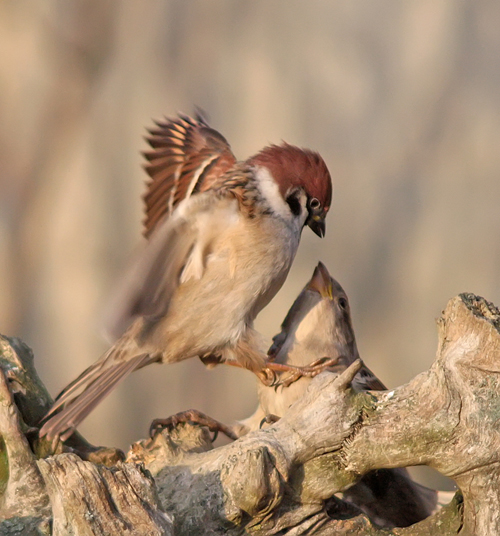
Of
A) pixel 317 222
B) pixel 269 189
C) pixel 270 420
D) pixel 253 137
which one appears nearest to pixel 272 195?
pixel 269 189

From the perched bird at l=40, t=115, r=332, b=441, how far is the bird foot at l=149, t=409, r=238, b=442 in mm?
301

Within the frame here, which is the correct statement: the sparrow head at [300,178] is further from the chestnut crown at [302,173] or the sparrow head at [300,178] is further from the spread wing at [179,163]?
the spread wing at [179,163]

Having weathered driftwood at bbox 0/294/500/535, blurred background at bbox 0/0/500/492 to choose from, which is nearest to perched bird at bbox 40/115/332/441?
weathered driftwood at bbox 0/294/500/535

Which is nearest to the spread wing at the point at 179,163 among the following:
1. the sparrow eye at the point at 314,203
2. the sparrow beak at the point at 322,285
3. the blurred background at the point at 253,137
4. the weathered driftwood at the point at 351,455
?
the sparrow eye at the point at 314,203

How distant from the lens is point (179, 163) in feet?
6.91

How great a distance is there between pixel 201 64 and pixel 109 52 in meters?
0.40

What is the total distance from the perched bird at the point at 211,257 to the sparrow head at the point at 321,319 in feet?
0.54

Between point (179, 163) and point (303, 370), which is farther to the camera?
point (179, 163)

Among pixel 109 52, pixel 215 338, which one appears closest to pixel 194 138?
pixel 215 338

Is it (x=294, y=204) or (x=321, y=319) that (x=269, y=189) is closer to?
(x=294, y=204)

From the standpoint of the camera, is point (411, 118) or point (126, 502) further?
point (411, 118)

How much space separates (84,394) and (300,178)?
712mm

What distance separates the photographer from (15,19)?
3.55m

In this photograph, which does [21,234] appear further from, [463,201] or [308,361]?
[308,361]
